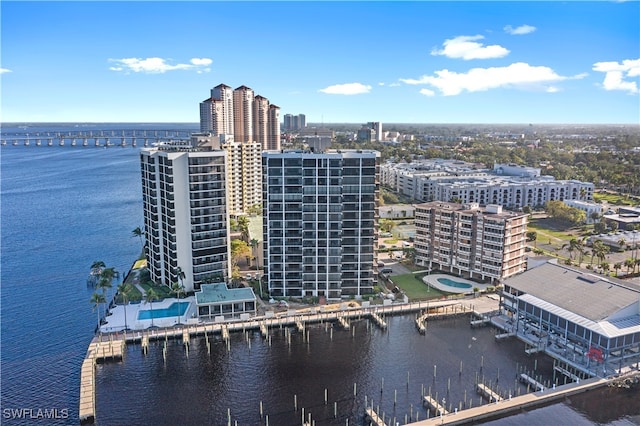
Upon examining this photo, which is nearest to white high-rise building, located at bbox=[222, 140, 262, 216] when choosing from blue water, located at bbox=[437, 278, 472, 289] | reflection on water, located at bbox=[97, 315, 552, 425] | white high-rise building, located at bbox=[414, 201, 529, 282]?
white high-rise building, located at bbox=[414, 201, 529, 282]

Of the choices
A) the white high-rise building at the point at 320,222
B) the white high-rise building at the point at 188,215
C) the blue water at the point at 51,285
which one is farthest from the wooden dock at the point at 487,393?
the white high-rise building at the point at 188,215

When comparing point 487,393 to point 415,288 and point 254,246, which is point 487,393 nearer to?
point 415,288

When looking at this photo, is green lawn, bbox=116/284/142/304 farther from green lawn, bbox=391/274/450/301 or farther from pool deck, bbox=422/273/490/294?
pool deck, bbox=422/273/490/294

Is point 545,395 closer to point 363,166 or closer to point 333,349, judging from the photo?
point 333,349

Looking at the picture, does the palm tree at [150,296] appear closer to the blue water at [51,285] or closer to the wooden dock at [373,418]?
the blue water at [51,285]

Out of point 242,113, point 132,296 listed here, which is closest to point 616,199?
point 242,113

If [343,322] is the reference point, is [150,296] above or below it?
above
